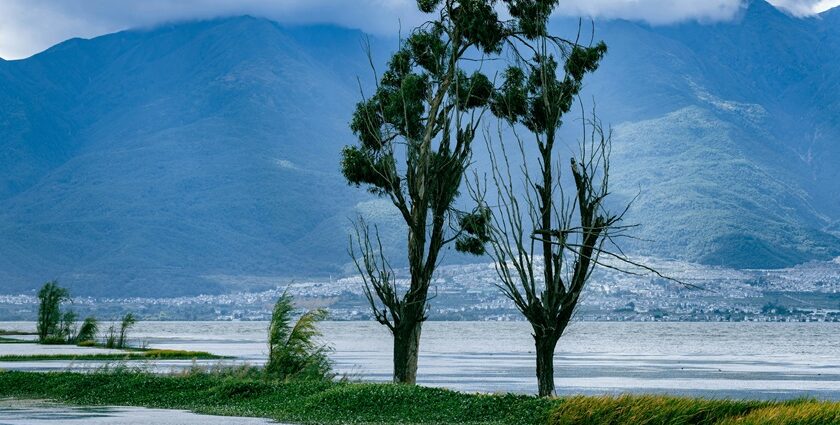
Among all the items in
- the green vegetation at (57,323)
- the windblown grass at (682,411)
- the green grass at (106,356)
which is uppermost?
the green vegetation at (57,323)

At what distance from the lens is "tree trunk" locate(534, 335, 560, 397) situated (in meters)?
23.5

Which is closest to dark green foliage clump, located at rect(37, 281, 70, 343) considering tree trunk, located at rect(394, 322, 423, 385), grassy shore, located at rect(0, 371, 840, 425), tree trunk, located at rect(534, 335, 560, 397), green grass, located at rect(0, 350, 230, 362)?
green grass, located at rect(0, 350, 230, 362)

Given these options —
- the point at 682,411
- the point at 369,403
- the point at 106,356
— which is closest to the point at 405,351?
the point at 369,403

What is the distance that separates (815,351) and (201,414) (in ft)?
252

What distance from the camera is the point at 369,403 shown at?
2348 centimetres

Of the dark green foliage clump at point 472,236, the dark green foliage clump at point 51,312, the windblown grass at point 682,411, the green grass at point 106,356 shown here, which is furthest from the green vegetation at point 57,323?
the windblown grass at point 682,411

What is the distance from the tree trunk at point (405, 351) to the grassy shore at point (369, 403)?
5.79ft

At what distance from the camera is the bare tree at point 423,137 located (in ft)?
90.3

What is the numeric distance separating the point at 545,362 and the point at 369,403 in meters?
3.41

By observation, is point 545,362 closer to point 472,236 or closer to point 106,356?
point 472,236

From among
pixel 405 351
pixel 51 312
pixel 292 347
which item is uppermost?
pixel 51 312

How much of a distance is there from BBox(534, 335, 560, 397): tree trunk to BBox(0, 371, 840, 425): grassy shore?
1.37m

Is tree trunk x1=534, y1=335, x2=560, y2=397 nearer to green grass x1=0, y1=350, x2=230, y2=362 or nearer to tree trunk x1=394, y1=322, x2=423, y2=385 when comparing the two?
tree trunk x1=394, y1=322, x2=423, y2=385

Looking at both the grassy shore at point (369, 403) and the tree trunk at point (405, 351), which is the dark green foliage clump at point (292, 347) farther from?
the tree trunk at point (405, 351)
